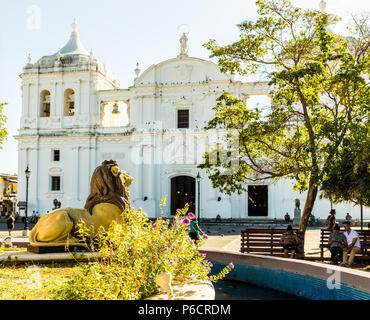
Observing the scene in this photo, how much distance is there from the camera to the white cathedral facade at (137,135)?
33.6 m

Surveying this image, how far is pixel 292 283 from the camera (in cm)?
755

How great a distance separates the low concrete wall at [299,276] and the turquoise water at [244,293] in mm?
99

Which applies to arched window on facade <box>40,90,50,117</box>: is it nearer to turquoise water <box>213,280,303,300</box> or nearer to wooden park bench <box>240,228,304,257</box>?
wooden park bench <box>240,228,304,257</box>

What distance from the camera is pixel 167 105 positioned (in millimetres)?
35531

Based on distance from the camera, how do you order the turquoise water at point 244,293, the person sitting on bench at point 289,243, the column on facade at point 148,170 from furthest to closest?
the column on facade at point 148,170, the person sitting on bench at point 289,243, the turquoise water at point 244,293

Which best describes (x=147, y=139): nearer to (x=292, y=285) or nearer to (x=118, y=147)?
(x=118, y=147)

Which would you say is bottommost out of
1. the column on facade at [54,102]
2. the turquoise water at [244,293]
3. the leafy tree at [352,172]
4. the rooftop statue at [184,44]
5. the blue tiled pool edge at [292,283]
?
the turquoise water at [244,293]

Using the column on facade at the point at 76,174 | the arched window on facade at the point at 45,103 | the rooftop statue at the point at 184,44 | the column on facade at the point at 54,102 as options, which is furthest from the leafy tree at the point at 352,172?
the arched window on facade at the point at 45,103

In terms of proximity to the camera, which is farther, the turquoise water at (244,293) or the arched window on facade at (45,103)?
the arched window on facade at (45,103)

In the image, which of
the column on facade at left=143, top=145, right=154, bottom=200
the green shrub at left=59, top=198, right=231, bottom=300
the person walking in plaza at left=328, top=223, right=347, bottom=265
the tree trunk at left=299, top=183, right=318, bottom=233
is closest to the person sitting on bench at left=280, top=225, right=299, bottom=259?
the person walking in plaza at left=328, top=223, right=347, bottom=265

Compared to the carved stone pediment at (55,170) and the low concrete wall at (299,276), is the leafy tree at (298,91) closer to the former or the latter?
the low concrete wall at (299,276)

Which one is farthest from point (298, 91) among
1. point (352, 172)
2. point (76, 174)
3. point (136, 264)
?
point (76, 174)

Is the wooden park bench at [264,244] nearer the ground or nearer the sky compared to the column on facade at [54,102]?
nearer the ground

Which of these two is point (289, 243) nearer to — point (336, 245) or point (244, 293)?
point (336, 245)
